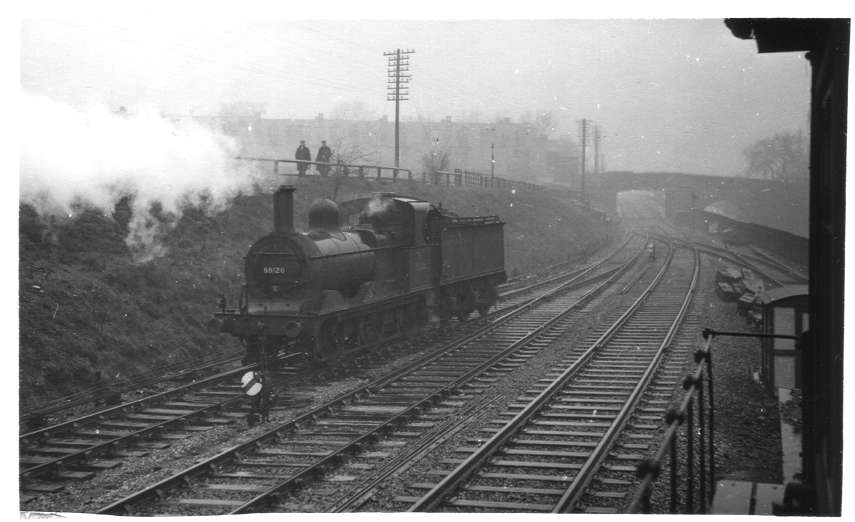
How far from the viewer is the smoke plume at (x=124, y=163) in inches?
399

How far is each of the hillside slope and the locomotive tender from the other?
5.38 ft

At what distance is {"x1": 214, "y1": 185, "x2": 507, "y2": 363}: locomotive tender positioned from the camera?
1151 cm

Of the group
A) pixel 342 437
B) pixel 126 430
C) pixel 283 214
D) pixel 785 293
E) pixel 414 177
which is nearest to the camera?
pixel 342 437

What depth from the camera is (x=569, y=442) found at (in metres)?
8.35

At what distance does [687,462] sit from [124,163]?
9.92 m

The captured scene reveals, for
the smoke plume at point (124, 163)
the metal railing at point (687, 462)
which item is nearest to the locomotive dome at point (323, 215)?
the smoke plume at point (124, 163)

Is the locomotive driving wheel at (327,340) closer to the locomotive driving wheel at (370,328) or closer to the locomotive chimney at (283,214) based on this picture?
the locomotive driving wheel at (370,328)

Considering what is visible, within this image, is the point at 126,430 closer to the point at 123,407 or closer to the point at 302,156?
the point at 123,407

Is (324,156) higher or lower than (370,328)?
higher

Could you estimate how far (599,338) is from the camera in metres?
14.7

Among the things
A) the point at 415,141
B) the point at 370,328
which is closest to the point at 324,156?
Answer: the point at 415,141

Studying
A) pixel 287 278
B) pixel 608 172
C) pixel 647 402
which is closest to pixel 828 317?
pixel 647 402

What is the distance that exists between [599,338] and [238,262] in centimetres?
766

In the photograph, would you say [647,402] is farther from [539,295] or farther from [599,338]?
[539,295]
